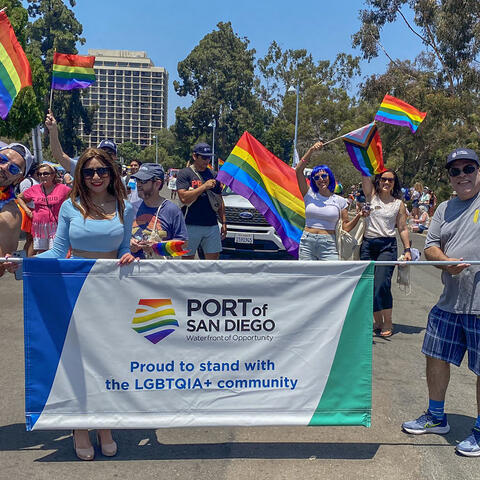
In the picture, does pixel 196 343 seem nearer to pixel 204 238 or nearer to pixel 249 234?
pixel 204 238

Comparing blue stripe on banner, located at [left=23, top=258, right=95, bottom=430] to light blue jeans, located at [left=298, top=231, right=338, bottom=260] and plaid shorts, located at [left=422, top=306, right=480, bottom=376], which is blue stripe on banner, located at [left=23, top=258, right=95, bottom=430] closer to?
plaid shorts, located at [left=422, top=306, right=480, bottom=376]

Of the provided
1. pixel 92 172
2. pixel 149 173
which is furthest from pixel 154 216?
pixel 92 172

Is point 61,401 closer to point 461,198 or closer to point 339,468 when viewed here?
point 339,468

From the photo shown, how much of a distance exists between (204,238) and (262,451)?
10.3 feet

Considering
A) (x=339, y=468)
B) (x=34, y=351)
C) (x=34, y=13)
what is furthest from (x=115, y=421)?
(x=34, y=13)

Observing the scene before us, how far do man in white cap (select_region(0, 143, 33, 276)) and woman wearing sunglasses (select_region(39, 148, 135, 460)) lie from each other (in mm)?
346

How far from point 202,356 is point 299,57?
6700cm

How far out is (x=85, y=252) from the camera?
13.2 feet

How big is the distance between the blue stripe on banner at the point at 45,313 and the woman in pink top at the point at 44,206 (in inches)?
142

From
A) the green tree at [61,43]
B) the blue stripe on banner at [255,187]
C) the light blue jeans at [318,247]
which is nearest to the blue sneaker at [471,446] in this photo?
the light blue jeans at [318,247]

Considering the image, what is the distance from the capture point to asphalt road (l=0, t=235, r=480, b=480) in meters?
3.77

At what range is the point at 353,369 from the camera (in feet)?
13.3

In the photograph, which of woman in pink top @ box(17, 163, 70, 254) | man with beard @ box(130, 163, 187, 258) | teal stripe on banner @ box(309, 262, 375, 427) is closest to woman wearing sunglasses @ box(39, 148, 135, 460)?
man with beard @ box(130, 163, 187, 258)

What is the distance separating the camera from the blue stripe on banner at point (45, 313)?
3.79 m
